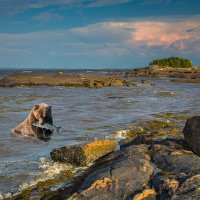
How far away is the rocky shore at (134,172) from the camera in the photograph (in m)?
8.52

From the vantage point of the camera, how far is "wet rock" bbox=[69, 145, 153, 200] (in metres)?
8.55

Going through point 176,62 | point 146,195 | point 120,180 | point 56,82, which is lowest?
point 146,195

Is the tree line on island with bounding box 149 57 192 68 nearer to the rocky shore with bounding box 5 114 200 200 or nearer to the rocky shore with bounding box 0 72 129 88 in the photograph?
the rocky shore with bounding box 0 72 129 88

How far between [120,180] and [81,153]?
3468 millimetres

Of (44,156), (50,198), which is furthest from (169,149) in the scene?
(44,156)

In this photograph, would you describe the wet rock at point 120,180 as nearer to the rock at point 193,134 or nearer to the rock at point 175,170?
the rock at point 175,170

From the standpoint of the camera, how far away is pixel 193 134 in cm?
1144

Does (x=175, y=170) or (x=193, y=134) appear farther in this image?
(x=193, y=134)

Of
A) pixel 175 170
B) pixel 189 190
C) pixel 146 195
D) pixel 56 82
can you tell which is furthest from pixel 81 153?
pixel 56 82

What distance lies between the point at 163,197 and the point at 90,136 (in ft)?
32.9

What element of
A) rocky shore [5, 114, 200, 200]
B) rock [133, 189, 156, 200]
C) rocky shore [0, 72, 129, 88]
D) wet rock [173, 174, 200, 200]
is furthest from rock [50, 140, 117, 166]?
rocky shore [0, 72, 129, 88]

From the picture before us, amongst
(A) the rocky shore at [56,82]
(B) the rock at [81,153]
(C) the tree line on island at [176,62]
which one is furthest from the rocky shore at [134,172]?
(C) the tree line on island at [176,62]

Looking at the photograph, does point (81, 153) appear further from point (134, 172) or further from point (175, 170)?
point (175, 170)

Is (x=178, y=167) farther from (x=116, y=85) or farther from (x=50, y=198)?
(x=116, y=85)
